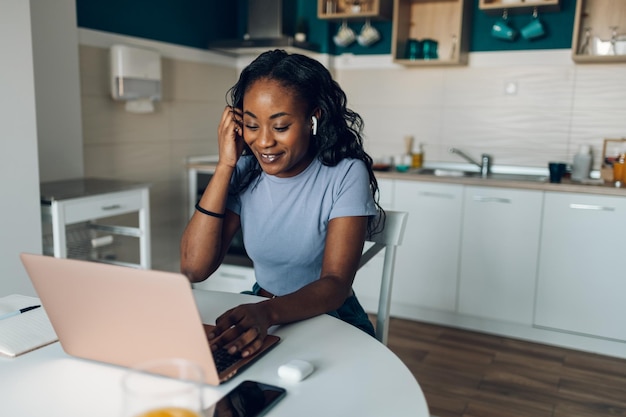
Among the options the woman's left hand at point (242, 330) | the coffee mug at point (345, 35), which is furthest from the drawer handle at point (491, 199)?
the woman's left hand at point (242, 330)

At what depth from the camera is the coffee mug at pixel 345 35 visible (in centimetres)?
379

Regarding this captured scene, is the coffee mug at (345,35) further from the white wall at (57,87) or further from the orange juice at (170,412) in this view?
the orange juice at (170,412)

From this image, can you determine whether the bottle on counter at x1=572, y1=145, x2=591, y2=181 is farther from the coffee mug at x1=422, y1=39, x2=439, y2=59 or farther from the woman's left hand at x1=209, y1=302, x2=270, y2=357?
the woman's left hand at x1=209, y1=302, x2=270, y2=357

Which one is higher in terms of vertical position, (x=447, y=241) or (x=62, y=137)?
(x=62, y=137)

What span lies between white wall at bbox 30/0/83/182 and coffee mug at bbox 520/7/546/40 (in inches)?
99.6

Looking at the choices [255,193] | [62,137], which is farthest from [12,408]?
[62,137]

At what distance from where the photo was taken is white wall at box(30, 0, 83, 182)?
2.72 meters

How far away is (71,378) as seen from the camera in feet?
2.89

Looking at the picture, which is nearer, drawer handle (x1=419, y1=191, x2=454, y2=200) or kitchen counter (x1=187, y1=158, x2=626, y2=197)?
kitchen counter (x1=187, y1=158, x2=626, y2=197)

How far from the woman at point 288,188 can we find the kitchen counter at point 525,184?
5.44 ft

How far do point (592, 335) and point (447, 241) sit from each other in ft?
2.89

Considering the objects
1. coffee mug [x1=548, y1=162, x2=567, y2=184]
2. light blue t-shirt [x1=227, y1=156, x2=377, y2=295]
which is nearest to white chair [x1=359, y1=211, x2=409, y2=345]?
light blue t-shirt [x1=227, y1=156, x2=377, y2=295]

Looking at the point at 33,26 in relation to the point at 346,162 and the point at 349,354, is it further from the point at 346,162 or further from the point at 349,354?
the point at 349,354

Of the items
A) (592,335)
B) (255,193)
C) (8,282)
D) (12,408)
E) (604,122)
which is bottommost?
(592,335)
